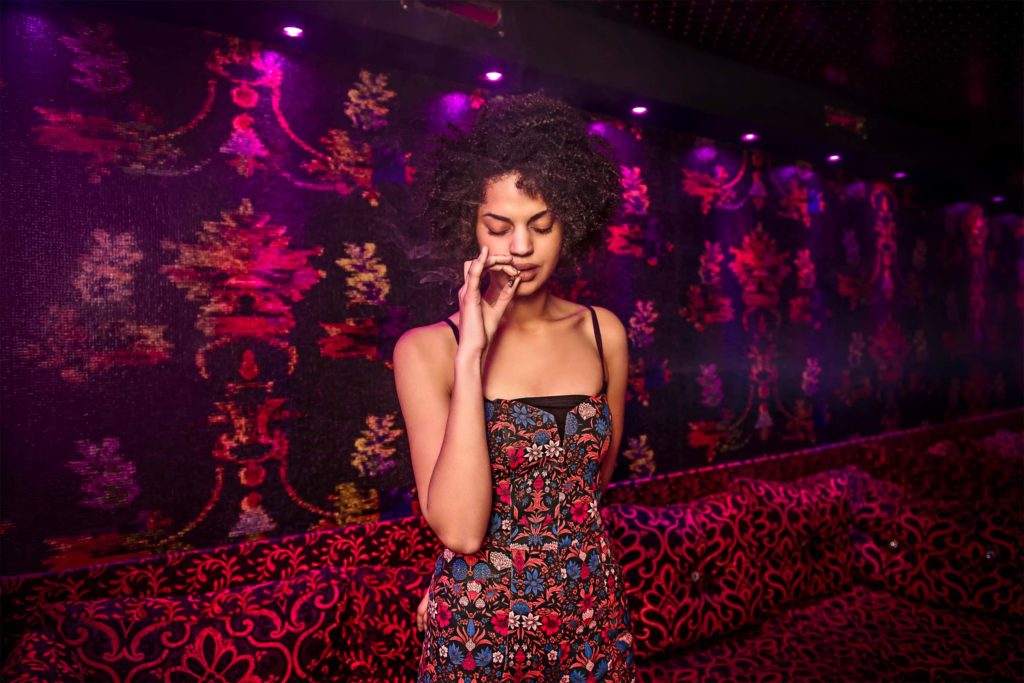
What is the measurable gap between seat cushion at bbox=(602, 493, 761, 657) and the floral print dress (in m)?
1.06

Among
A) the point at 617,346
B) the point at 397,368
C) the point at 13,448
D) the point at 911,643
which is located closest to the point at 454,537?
the point at 397,368

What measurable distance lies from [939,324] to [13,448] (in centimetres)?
Result: 560

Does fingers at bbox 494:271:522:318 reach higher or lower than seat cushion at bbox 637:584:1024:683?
higher

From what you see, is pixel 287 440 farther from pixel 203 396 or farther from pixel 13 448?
pixel 13 448

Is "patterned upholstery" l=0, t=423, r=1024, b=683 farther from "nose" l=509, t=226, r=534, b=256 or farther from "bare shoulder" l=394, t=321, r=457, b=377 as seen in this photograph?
"nose" l=509, t=226, r=534, b=256

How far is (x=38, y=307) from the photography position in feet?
5.90

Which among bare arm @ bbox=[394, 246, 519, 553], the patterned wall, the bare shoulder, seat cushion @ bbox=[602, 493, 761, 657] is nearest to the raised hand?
bare arm @ bbox=[394, 246, 519, 553]

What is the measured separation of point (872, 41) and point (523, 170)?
96.0 inches

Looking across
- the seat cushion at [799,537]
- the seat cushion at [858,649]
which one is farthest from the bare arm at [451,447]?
the seat cushion at [799,537]

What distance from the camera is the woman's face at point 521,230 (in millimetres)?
1385

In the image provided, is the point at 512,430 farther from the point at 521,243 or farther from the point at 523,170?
the point at 523,170

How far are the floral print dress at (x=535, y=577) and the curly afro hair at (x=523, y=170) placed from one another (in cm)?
46

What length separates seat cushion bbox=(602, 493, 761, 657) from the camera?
249 centimetres

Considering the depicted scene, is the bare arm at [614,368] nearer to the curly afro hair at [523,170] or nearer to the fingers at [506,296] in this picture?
the curly afro hair at [523,170]
